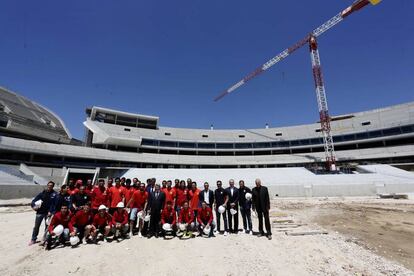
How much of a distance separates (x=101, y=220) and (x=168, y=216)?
238cm

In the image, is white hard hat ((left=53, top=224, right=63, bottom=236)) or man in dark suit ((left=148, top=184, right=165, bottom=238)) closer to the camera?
white hard hat ((left=53, top=224, right=63, bottom=236))

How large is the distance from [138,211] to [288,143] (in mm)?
50532

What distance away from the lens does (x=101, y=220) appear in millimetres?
7180

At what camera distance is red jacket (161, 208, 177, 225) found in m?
7.72

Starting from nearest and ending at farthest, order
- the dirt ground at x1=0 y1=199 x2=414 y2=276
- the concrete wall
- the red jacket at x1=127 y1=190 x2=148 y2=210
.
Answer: the dirt ground at x1=0 y1=199 x2=414 y2=276 → the red jacket at x1=127 y1=190 x2=148 y2=210 → the concrete wall

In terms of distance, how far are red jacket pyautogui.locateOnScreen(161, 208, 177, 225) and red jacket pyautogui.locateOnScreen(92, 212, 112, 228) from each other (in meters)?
1.90

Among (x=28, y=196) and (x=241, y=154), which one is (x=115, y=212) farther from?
(x=241, y=154)

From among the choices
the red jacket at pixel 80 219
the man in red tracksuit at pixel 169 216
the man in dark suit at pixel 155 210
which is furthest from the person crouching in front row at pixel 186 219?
the red jacket at pixel 80 219

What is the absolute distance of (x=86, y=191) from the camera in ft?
26.2

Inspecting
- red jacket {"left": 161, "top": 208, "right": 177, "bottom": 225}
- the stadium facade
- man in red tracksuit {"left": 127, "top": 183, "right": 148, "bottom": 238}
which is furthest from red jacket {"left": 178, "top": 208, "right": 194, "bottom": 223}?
the stadium facade

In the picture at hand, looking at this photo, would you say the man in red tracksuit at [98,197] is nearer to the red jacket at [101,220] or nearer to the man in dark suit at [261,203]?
the red jacket at [101,220]

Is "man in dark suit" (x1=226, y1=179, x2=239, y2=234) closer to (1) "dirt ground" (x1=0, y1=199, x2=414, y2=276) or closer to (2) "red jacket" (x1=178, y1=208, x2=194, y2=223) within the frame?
(1) "dirt ground" (x1=0, y1=199, x2=414, y2=276)

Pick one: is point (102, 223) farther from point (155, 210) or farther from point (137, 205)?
point (155, 210)

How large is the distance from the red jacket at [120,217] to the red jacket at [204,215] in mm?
2793
